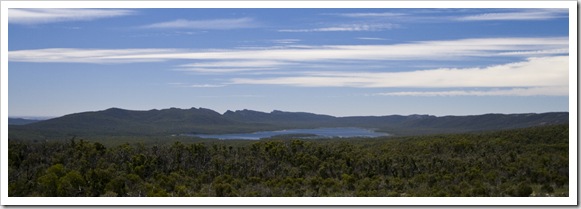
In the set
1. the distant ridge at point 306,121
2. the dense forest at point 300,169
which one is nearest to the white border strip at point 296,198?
the dense forest at point 300,169

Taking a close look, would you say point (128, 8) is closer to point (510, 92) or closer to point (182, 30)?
point (182, 30)

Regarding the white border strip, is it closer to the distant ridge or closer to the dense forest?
the dense forest

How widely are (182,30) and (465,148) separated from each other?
8537 mm

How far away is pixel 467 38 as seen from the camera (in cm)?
1470

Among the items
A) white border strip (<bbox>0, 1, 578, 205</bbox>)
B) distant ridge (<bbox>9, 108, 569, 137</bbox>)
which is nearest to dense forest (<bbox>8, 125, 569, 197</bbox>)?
white border strip (<bbox>0, 1, 578, 205</bbox>)

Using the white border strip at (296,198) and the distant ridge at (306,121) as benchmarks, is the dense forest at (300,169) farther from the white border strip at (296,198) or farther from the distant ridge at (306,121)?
the distant ridge at (306,121)

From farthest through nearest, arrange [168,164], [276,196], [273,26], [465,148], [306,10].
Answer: [465,148] → [168,164] → [273,26] → [306,10] → [276,196]

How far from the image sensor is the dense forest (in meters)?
13.0

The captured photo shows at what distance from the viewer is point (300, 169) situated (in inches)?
623

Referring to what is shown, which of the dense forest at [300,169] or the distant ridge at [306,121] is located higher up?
the distant ridge at [306,121]

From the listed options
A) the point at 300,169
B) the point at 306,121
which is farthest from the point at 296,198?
the point at 306,121

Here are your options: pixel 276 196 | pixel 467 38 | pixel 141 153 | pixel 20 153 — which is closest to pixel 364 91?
pixel 467 38

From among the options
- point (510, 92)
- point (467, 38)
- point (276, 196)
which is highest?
point (467, 38)

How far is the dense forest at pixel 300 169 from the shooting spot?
13.0 metres
